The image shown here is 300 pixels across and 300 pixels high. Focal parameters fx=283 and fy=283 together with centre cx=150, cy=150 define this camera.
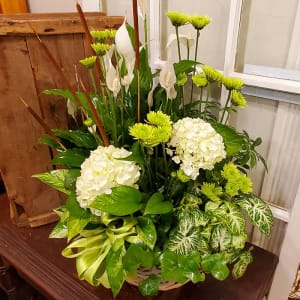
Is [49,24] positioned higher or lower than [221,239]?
higher

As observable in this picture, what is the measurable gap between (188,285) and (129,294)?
15 cm

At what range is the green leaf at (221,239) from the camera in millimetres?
558

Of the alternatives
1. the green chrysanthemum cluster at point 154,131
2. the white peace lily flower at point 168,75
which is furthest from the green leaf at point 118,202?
the white peace lily flower at point 168,75

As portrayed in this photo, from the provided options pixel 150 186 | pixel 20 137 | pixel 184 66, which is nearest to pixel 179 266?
pixel 150 186

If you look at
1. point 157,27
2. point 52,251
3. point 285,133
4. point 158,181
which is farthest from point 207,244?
point 157,27

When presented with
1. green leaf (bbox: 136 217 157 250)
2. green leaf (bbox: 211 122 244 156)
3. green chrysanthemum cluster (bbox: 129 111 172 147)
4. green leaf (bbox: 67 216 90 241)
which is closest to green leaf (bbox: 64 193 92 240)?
green leaf (bbox: 67 216 90 241)

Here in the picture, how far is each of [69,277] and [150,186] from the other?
33 centimetres

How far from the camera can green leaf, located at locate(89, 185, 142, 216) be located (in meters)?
0.52

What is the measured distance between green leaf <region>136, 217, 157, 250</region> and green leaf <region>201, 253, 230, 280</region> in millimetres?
107

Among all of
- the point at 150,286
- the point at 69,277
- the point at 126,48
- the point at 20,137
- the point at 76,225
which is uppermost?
the point at 126,48

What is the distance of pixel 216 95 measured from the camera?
2.63ft

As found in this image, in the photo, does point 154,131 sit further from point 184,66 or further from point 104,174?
A: point 184,66

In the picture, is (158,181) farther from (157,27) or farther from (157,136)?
(157,27)

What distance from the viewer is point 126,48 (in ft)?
1.66
